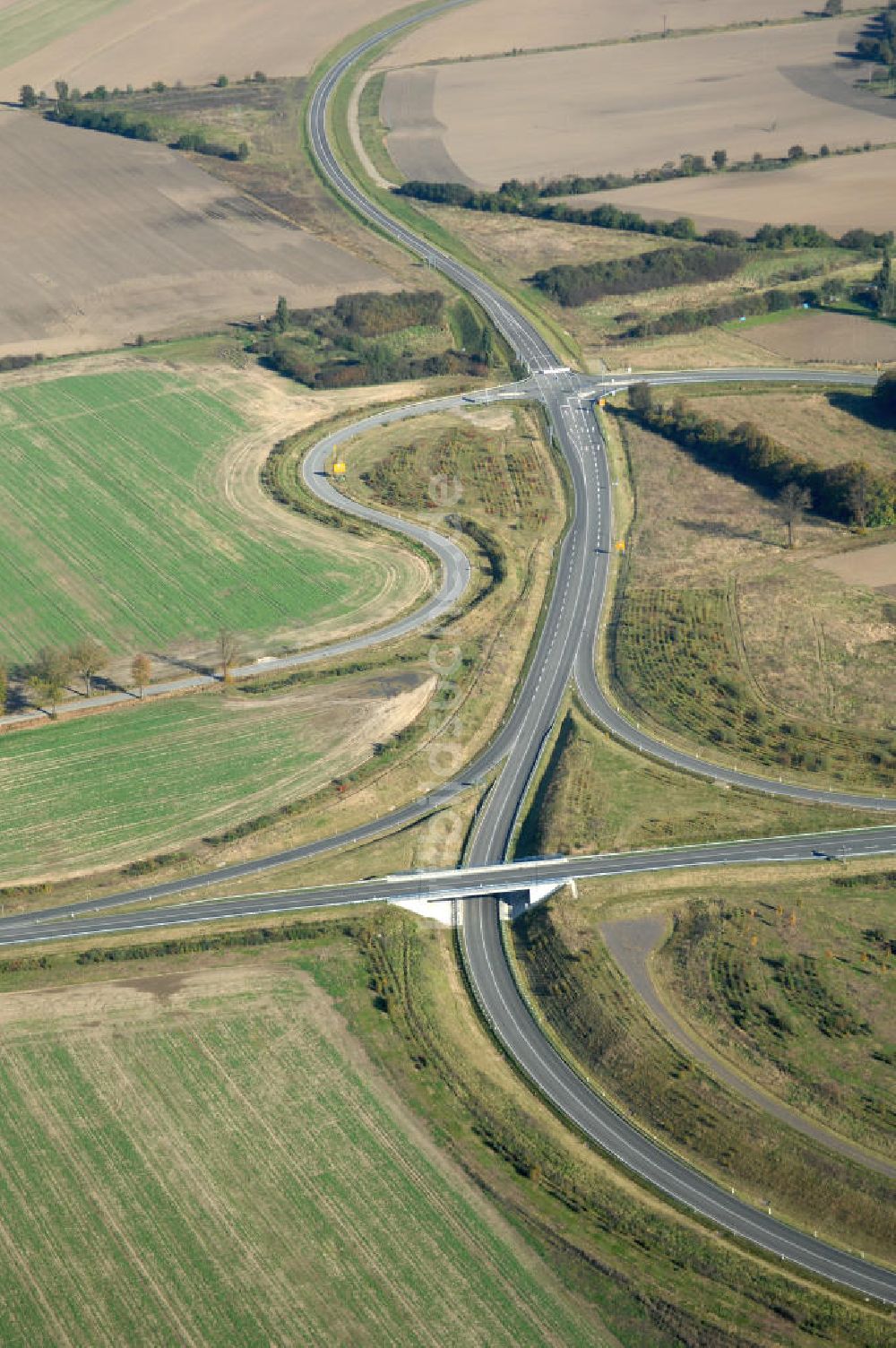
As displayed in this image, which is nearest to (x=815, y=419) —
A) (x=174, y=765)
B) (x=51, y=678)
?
(x=174, y=765)

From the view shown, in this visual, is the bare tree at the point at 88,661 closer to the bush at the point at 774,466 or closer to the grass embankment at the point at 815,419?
the bush at the point at 774,466

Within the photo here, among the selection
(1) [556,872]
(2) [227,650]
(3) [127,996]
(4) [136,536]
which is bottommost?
(1) [556,872]

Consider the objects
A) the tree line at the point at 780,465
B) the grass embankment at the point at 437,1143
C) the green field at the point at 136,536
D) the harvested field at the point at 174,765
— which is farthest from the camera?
the tree line at the point at 780,465

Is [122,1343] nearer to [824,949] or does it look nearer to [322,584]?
[824,949]

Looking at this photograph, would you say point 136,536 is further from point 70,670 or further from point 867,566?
point 867,566

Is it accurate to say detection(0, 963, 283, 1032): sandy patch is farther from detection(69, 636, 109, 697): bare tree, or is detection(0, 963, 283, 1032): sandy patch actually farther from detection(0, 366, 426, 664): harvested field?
detection(0, 366, 426, 664): harvested field

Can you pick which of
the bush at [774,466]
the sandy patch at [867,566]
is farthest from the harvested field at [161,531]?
the sandy patch at [867,566]
